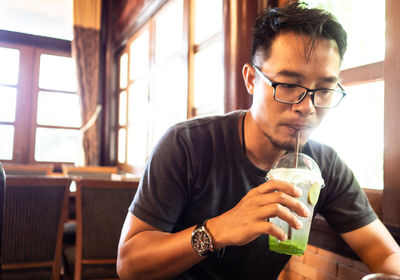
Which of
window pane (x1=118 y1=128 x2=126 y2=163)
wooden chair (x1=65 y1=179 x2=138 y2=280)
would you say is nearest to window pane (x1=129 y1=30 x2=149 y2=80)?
window pane (x1=118 y1=128 x2=126 y2=163)

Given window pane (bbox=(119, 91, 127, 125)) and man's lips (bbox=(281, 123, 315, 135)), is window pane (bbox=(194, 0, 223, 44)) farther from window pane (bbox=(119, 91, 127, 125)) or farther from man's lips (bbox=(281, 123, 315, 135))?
window pane (bbox=(119, 91, 127, 125))

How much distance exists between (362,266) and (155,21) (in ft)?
10.9

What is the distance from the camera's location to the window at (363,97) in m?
1.39

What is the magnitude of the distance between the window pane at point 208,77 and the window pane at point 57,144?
2817 mm

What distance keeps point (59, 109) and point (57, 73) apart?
20.8 inches

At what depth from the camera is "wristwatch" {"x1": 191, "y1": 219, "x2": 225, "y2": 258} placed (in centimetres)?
88

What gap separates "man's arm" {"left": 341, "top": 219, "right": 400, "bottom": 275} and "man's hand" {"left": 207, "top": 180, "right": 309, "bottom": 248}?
1.48 feet

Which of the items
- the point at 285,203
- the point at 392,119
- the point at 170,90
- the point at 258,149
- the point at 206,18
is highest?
the point at 206,18

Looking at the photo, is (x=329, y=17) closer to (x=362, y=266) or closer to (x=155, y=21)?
(x=362, y=266)

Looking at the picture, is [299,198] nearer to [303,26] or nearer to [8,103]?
[303,26]

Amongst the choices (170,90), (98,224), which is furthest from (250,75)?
Result: (170,90)

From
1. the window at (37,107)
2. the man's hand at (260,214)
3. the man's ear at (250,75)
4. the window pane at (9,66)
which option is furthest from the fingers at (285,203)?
the window pane at (9,66)

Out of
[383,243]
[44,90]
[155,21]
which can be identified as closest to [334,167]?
[383,243]

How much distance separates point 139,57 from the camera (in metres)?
4.56
